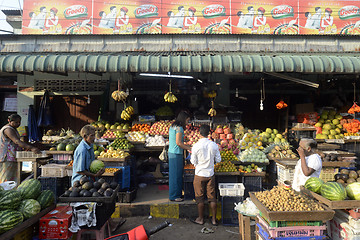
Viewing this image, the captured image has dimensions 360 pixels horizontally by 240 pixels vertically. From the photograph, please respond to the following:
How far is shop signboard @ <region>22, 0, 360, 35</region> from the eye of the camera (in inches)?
424

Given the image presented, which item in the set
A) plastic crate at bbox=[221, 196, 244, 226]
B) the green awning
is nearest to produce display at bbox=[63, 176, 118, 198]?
plastic crate at bbox=[221, 196, 244, 226]

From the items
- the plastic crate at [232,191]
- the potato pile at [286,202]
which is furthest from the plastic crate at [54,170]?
the potato pile at [286,202]

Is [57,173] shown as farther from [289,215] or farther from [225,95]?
[225,95]

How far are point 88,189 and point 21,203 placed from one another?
0.83 m

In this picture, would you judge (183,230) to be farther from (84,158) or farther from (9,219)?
(9,219)

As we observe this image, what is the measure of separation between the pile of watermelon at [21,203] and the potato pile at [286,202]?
299cm

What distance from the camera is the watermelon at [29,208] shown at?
3.09m

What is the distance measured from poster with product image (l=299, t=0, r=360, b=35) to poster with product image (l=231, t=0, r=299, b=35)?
0.44 metres

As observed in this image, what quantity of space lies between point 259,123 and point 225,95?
Answer: 1.92 metres

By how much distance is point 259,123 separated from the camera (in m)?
10.7

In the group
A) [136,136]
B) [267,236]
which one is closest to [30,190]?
[267,236]

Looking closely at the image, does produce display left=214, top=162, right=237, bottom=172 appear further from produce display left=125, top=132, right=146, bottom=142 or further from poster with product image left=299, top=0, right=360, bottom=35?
poster with product image left=299, top=0, right=360, bottom=35

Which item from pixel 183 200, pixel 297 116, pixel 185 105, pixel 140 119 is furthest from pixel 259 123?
pixel 183 200

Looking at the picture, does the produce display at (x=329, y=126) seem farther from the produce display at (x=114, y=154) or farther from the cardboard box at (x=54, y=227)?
the cardboard box at (x=54, y=227)
